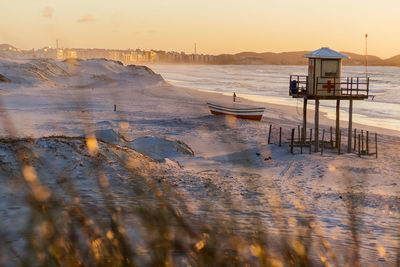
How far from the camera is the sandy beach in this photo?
1154 centimetres

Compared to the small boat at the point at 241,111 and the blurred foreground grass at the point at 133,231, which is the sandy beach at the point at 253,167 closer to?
the blurred foreground grass at the point at 133,231

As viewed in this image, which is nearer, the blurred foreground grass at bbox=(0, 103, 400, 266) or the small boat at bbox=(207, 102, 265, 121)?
the blurred foreground grass at bbox=(0, 103, 400, 266)

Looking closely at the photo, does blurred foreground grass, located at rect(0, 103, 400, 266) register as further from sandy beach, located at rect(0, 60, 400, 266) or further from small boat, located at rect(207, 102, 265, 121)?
small boat, located at rect(207, 102, 265, 121)

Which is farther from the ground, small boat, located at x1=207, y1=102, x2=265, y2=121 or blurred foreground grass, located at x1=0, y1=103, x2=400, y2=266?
small boat, located at x1=207, y1=102, x2=265, y2=121

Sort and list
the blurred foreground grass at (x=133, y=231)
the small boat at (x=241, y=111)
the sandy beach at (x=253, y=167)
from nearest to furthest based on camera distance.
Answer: the blurred foreground grass at (x=133, y=231), the sandy beach at (x=253, y=167), the small boat at (x=241, y=111)

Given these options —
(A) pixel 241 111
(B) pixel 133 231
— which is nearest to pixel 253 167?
(B) pixel 133 231

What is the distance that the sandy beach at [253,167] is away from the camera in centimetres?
Answer: 1154

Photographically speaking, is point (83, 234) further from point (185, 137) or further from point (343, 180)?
point (185, 137)

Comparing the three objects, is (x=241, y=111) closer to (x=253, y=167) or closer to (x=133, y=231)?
(x=253, y=167)

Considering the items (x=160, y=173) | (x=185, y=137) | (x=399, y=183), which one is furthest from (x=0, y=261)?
(x=185, y=137)

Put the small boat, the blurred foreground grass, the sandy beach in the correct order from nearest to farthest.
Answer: the blurred foreground grass → the sandy beach → the small boat

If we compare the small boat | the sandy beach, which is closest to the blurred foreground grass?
the sandy beach

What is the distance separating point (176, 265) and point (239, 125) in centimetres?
2435

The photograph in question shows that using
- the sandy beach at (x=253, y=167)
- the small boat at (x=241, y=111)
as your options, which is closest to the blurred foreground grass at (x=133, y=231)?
the sandy beach at (x=253, y=167)
